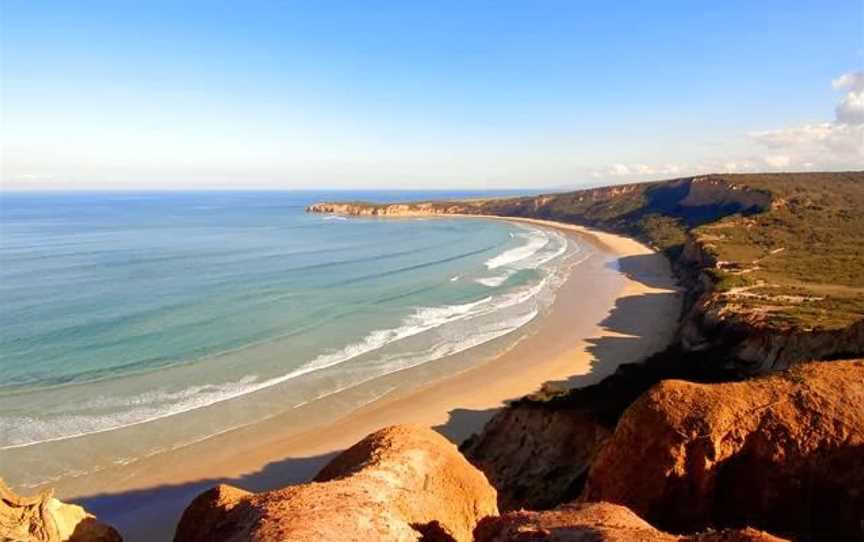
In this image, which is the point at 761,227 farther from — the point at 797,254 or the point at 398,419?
the point at 398,419

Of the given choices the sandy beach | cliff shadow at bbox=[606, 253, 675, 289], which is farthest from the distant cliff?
the sandy beach

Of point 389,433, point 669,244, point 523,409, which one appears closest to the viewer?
point 389,433

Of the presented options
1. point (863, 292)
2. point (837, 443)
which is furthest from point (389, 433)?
point (863, 292)

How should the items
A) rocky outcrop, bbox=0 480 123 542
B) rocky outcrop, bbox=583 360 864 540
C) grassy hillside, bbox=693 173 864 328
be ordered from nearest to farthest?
rocky outcrop, bbox=0 480 123 542 < rocky outcrop, bbox=583 360 864 540 < grassy hillside, bbox=693 173 864 328

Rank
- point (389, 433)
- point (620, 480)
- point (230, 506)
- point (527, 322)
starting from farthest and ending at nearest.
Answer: point (527, 322)
point (389, 433)
point (620, 480)
point (230, 506)

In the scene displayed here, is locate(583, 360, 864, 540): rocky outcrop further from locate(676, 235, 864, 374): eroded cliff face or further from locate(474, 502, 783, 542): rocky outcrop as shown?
locate(676, 235, 864, 374): eroded cliff face

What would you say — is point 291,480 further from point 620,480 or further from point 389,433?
point 620,480

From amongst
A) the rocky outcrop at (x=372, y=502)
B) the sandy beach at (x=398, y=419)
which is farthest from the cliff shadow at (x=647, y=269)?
the rocky outcrop at (x=372, y=502)

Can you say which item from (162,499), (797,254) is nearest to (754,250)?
(797,254)
